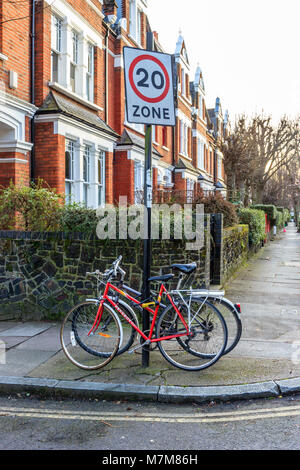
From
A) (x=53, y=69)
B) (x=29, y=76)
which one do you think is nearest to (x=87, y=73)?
(x=53, y=69)

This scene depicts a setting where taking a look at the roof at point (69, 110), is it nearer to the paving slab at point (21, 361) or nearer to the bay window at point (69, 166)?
the bay window at point (69, 166)

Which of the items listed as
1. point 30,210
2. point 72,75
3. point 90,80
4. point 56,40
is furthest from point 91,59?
point 30,210

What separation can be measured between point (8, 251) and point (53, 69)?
7234 mm

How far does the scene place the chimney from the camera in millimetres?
16641

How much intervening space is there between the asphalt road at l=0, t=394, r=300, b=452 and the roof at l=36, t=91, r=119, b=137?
8.67 meters

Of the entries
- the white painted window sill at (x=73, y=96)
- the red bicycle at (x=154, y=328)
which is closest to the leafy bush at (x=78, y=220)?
the red bicycle at (x=154, y=328)

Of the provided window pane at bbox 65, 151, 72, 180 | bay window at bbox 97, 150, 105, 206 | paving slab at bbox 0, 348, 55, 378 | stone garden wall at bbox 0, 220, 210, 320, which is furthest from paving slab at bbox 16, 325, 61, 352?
bay window at bbox 97, 150, 105, 206

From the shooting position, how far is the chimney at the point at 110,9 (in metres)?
16.6

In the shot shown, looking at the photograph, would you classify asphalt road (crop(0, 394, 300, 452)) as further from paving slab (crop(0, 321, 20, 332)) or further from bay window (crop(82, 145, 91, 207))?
bay window (crop(82, 145, 91, 207))

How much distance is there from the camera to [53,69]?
41.7 feet

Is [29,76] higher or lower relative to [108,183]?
higher
